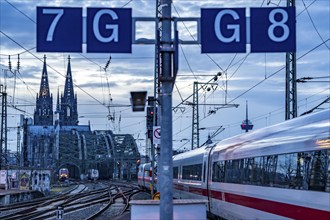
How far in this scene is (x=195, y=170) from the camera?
89.2 ft

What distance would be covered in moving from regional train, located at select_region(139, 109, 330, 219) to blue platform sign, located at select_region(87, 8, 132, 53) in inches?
154

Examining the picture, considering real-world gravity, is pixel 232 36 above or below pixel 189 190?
above

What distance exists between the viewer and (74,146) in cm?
13212

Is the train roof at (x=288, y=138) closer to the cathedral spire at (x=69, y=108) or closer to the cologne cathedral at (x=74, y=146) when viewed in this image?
the cologne cathedral at (x=74, y=146)

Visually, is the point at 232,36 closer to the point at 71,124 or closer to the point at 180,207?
the point at 180,207

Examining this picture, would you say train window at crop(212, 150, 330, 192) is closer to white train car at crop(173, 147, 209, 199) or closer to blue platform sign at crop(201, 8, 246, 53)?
blue platform sign at crop(201, 8, 246, 53)

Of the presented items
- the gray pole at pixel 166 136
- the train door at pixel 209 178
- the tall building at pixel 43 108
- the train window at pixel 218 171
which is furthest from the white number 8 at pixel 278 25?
the tall building at pixel 43 108

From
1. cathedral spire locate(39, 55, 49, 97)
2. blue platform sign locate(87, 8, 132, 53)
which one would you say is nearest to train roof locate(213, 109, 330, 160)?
blue platform sign locate(87, 8, 132, 53)

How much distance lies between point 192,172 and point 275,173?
15.1m

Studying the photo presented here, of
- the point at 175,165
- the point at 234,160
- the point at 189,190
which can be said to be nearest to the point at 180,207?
the point at 234,160

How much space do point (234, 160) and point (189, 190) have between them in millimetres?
11061

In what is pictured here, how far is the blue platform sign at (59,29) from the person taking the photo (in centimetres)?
1022

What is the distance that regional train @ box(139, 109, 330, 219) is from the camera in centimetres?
1064

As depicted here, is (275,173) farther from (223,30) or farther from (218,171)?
(218,171)
